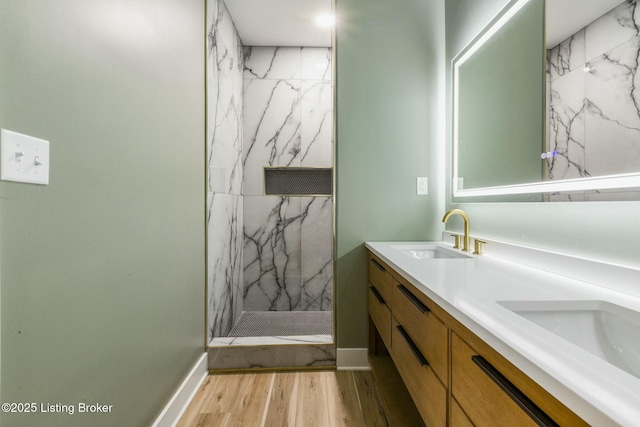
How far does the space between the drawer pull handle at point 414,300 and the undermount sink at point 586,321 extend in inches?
10.0

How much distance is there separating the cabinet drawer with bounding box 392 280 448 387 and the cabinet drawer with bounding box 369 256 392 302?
0.14m

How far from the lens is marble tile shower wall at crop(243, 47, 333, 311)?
9.97 ft

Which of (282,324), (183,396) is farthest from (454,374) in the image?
(282,324)

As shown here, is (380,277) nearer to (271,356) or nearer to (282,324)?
(271,356)

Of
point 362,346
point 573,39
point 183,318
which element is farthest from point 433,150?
point 183,318

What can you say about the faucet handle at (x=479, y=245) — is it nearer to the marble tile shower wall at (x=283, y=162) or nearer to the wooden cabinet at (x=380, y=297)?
the wooden cabinet at (x=380, y=297)

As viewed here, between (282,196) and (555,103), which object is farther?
(282,196)

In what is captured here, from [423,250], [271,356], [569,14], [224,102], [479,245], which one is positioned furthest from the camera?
[224,102]

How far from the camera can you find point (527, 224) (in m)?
1.29

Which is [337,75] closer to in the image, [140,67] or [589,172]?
[140,67]

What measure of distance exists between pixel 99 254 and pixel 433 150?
1877mm

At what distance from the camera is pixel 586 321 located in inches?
30.3

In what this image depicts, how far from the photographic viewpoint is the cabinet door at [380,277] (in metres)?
1.47

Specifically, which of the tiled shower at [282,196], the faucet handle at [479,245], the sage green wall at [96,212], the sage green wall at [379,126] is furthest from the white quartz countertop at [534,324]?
the tiled shower at [282,196]
